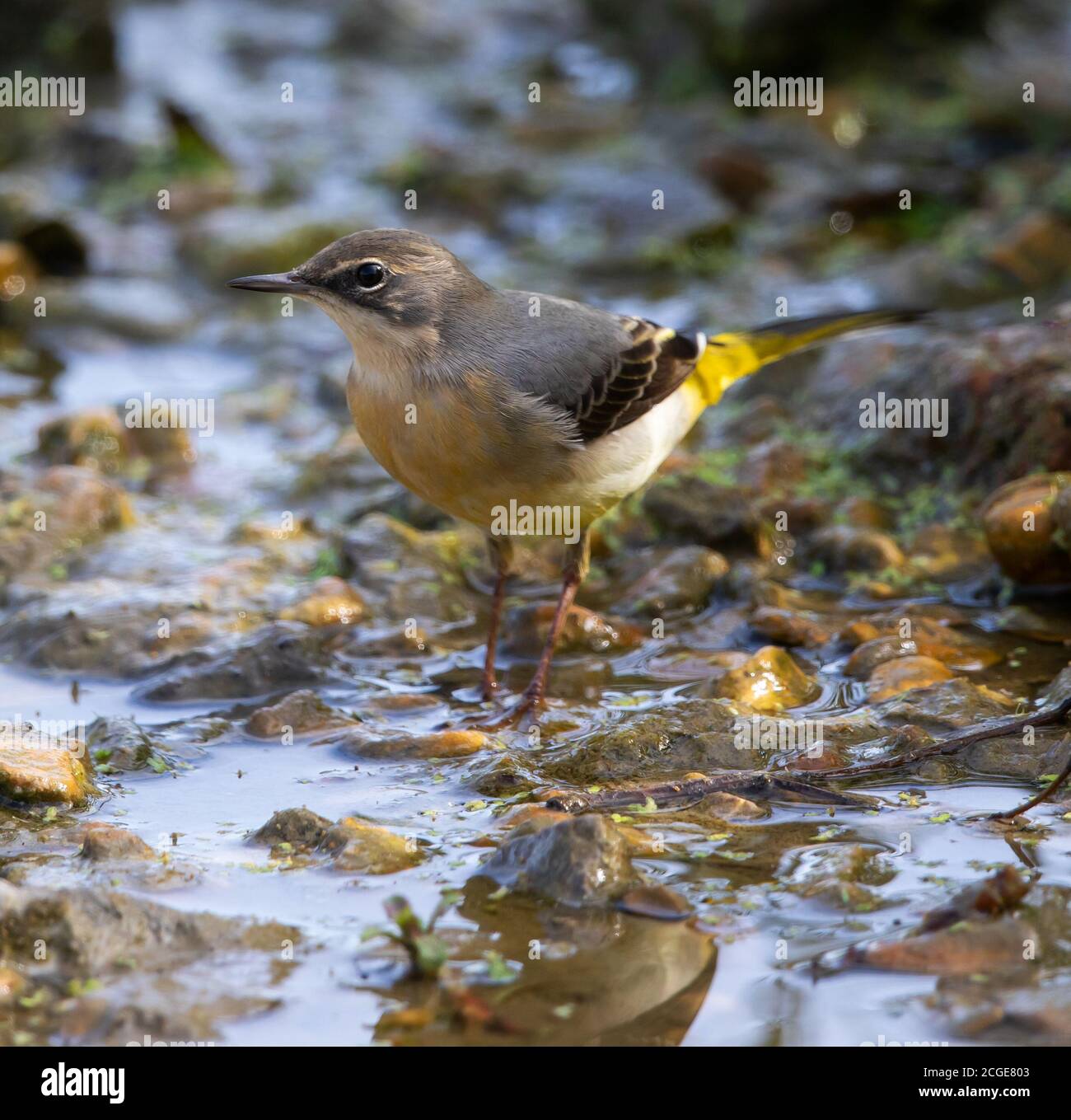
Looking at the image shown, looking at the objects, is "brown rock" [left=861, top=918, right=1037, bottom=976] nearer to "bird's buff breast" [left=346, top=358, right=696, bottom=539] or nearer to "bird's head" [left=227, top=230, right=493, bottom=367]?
"bird's buff breast" [left=346, top=358, right=696, bottom=539]

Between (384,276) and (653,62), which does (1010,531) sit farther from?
(653,62)

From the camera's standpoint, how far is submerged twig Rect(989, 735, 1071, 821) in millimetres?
4727

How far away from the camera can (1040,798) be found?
473 centimetres

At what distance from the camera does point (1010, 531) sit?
6.91 metres

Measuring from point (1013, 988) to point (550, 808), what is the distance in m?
1.73

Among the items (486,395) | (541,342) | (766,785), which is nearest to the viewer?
(766,785)

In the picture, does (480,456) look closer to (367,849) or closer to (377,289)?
(377,289)

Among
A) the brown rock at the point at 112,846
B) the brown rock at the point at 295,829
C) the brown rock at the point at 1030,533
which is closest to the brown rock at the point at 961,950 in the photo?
the brown rock at the point at 295,829

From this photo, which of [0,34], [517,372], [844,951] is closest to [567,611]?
[517,372]

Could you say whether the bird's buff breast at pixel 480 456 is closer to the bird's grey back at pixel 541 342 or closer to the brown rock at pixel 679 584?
the bird's grey back at pixel 541 342

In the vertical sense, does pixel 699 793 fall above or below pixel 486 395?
below

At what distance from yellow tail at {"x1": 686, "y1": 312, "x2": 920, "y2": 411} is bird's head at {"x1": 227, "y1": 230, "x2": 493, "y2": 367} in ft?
6.47

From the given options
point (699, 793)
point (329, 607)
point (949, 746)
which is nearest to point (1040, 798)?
point (949, 746)

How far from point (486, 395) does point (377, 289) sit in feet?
2.29
